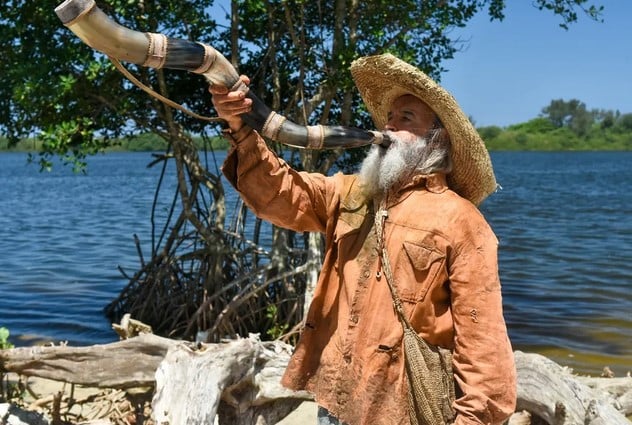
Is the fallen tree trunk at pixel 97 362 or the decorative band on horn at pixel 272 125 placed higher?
the decorative band on horn at pixel 272 125

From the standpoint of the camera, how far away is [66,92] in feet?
19.7

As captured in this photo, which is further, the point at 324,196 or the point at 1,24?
the point at 1,24

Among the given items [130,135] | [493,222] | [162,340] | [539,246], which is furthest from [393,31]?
[493,222]

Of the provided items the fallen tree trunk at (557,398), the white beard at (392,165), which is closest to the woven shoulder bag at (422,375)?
the white beard at (392,165)

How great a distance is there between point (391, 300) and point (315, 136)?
1.95 feet

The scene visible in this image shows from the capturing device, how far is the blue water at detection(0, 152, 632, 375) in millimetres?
8680

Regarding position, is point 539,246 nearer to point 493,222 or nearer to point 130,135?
point 493,222

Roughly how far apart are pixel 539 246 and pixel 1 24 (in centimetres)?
1200

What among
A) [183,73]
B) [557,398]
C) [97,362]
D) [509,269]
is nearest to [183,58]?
[97,362]

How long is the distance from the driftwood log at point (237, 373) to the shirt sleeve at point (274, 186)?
1.38 m

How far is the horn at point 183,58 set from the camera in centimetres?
193

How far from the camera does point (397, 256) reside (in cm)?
267

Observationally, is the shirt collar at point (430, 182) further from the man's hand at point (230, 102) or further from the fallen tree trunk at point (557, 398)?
the fallen tree trunk at point (557, 398)

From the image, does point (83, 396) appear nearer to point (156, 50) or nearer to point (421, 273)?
point (421, 273)
